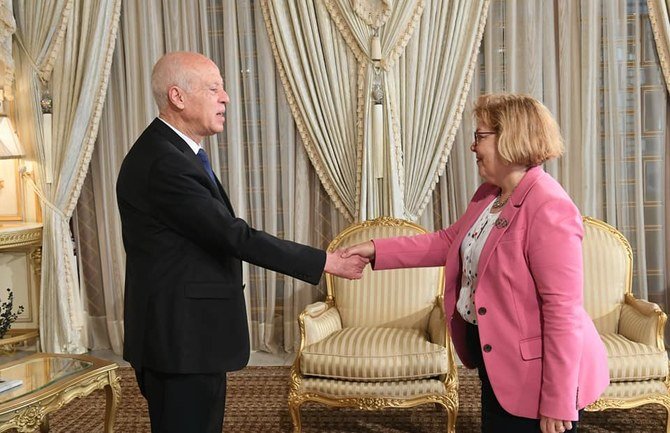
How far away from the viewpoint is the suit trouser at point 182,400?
81.7 inches

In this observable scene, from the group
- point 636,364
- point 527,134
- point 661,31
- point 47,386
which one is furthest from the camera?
point 661,31

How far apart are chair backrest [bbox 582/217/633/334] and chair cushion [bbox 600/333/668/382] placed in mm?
446

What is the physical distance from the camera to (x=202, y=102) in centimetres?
217

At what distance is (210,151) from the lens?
16.0 feet

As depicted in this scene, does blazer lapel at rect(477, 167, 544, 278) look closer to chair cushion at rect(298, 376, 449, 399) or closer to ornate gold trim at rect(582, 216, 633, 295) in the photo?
chair cushion at rect(298, 376, 449, 399)

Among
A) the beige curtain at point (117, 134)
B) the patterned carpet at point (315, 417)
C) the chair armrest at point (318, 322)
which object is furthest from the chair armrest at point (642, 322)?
the beige curtain at point (117, 134)

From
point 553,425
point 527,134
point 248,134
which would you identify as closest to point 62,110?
point 248,134

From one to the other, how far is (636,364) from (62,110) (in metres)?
3.84

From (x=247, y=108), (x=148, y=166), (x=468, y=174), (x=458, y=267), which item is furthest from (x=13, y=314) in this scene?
(x=458, y=267)

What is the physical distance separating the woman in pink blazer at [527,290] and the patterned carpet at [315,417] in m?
1.68

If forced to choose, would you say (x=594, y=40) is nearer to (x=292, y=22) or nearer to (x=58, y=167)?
(x=292, y=22)

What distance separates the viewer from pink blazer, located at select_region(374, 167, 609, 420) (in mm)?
1825

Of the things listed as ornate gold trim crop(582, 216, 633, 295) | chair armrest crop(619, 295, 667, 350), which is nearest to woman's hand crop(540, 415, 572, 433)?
chair armrest crop(619, 295, 667, 350)

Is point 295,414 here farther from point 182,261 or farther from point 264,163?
point 264,163
